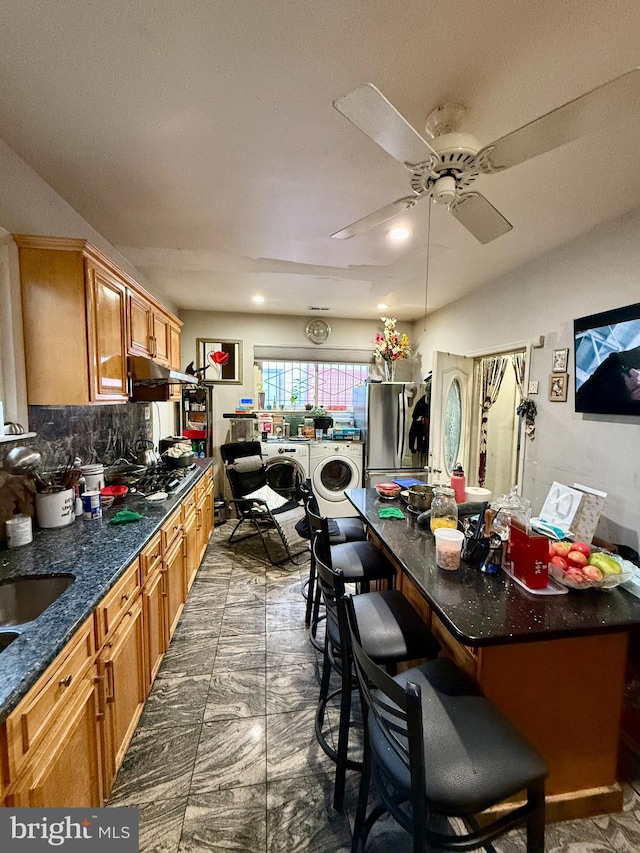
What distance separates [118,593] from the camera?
137cm

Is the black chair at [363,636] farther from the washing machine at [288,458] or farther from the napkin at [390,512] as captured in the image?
the washing machine at [288,458]

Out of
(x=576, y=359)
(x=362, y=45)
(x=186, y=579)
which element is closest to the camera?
(x=362, y=45)

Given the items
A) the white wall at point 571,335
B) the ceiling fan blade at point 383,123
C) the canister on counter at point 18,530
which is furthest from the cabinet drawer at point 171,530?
the white wall at point 571,335

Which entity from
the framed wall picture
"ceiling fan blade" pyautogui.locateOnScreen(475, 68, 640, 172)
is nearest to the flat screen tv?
"ceiling fan blade" pyautogui.locateOnScreen(475, 68, 640, 172)

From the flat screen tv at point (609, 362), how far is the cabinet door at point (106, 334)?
2.79m

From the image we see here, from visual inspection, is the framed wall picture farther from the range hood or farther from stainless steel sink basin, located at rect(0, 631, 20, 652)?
stainless steel sink basin, located at rect(0, 631, 20, 652)

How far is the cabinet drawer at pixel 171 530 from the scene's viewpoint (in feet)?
6.51

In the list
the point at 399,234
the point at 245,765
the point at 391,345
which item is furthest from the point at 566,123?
the point at 391,345

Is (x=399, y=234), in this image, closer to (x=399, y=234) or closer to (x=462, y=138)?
(x=399, y=234)

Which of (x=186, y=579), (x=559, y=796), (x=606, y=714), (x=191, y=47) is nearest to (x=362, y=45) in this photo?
(x=191, y=47)

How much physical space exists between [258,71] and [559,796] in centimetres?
270

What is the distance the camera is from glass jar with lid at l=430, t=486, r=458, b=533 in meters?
1.77

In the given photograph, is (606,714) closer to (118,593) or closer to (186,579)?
(118,593)

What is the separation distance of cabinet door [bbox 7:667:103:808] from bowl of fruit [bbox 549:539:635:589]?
5.39 ft
